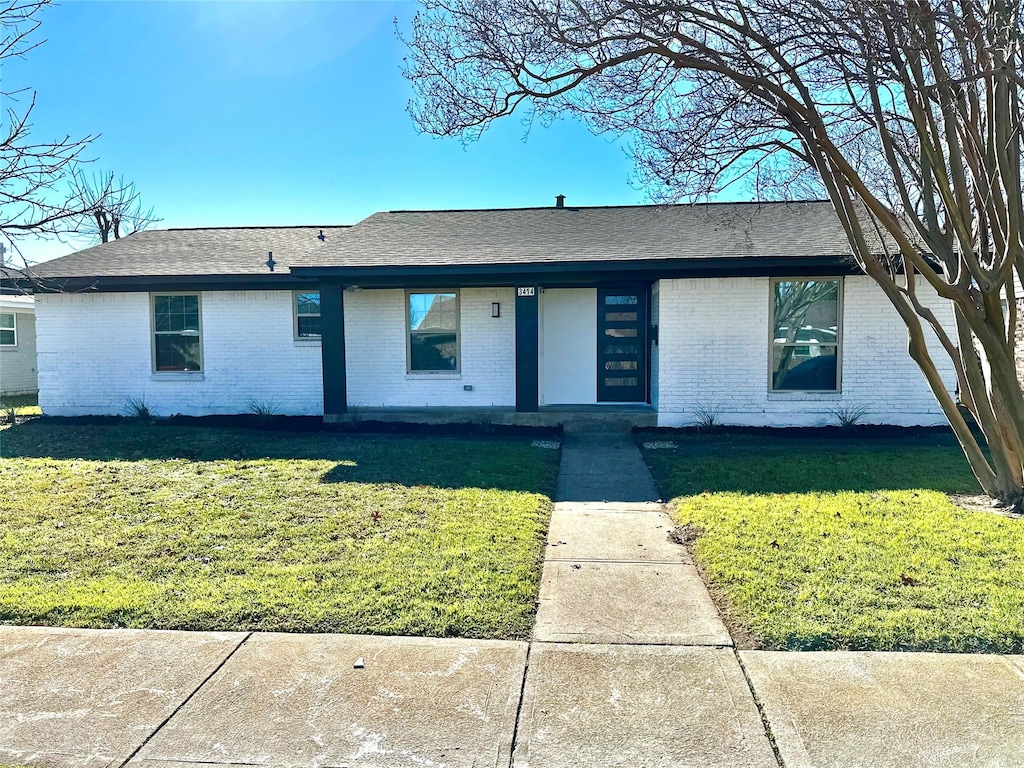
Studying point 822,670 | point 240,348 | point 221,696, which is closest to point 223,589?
point 221,696

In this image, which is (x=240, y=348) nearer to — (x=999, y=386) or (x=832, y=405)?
(x=832, y=405)

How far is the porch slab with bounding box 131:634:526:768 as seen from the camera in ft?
9.03

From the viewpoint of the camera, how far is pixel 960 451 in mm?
9062

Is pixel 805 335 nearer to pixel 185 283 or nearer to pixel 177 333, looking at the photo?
pixel 185 283

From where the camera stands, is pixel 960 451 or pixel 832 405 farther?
pixel 832 405

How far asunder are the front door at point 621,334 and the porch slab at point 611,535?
18.7 feet

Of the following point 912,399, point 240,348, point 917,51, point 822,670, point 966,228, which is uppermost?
point 917,51

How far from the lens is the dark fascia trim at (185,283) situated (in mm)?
11742

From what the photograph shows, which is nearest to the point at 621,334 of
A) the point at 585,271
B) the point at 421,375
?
the point at 585,271

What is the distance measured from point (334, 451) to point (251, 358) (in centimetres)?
402

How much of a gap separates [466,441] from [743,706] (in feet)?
23.2

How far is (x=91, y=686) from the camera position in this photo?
10.7 ft

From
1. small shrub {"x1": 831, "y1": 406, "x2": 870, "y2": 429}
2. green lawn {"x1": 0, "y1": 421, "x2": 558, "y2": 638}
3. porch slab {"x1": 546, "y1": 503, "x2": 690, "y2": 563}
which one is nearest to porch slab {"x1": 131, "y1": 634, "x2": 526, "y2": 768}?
green lawn {"x1": 0, "y1": 421, "x2": 558, "y2": 638}

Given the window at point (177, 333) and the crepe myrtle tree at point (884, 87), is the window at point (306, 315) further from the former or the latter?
the crepe myrtle tree at point (884, 87)
